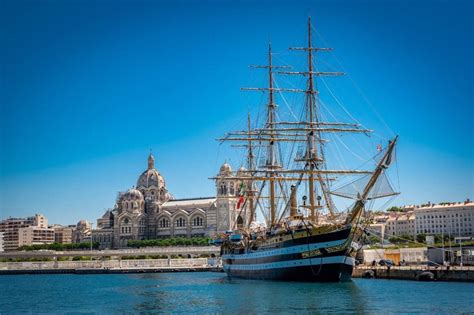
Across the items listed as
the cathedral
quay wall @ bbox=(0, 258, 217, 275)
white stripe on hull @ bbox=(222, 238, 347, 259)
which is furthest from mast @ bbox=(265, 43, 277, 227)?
the cathedral

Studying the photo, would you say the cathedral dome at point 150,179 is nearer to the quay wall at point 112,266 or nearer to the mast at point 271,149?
the quay wall at point 112,266

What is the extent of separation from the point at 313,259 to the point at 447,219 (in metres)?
110

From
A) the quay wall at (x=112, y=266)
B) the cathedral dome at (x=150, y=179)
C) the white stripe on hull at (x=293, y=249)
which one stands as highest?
the cathedral dome at (x=150, y=179)

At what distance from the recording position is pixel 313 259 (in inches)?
2388

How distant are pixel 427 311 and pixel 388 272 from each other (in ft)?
100

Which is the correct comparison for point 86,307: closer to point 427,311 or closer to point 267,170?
point 427,311

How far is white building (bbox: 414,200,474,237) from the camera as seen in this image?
158 m

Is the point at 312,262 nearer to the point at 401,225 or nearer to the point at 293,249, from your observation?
the point at 293,249

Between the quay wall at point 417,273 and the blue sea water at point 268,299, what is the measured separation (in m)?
1.89

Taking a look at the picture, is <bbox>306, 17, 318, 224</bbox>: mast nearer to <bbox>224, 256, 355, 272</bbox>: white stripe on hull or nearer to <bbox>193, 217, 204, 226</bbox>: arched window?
<bbox>224, 256, 355, 272</bbox>: white stripe on hull

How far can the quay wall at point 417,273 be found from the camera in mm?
61781

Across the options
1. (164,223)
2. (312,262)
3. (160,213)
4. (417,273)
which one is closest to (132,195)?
(160,213)

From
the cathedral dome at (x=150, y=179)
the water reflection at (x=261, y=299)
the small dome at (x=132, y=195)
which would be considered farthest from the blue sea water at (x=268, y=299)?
the cathedral dome at (x=150, y=179)

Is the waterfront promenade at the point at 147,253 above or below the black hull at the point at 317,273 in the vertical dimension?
above
